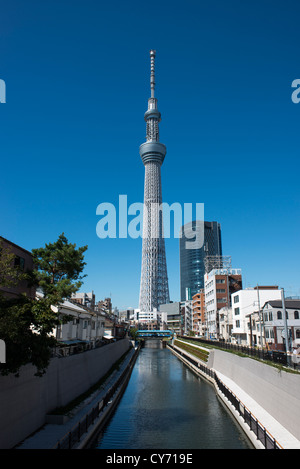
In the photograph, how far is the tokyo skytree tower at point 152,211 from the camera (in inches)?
6486

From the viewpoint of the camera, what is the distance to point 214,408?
87.7 ft

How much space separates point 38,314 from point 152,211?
149m

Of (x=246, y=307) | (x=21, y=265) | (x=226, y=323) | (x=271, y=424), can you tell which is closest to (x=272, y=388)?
(x=271, y=424)

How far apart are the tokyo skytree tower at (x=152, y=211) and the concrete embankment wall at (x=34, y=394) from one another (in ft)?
459

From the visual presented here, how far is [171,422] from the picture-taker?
75.2 ft

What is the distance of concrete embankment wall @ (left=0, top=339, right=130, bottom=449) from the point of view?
47.4 ft

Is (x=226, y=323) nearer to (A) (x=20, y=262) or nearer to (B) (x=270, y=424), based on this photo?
(B) (x=270, y=424)

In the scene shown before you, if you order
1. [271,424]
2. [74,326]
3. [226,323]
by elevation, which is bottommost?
[271,424]

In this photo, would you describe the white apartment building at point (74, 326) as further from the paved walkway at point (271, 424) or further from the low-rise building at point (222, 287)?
the low-rise building at point (222, 287)

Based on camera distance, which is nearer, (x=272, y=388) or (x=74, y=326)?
(x=272, y=388)

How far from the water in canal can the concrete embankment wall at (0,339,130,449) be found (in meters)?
3.32

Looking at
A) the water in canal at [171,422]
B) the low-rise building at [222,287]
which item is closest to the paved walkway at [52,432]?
the water in canal at [171,422]

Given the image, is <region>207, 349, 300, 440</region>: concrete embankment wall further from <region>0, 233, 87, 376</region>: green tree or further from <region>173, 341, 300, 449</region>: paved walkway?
<region>0, 233, 87, 376</region>: green tree
